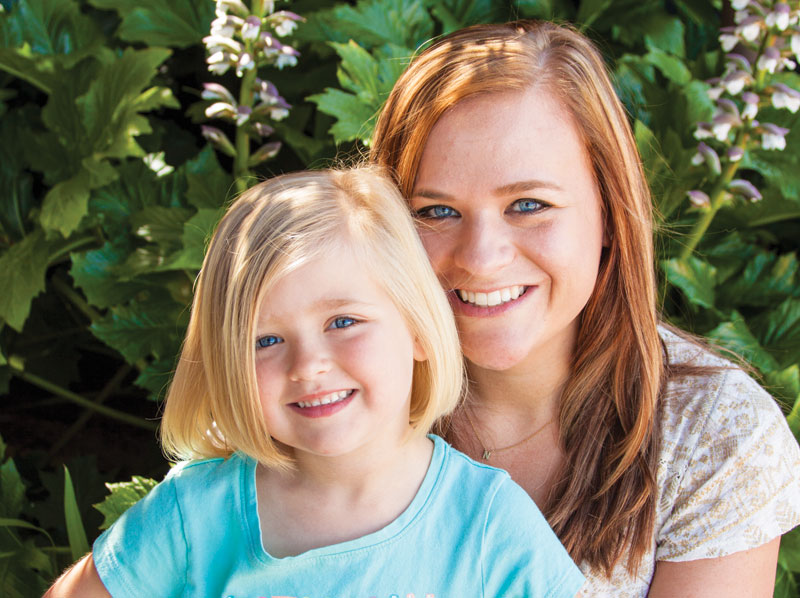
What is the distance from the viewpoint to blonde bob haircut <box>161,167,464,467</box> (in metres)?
1.27

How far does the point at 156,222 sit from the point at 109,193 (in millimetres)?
293

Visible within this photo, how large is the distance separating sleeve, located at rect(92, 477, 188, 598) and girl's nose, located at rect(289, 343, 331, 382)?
322mm

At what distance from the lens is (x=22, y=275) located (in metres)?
2.62

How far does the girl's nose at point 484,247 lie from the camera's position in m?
1.50

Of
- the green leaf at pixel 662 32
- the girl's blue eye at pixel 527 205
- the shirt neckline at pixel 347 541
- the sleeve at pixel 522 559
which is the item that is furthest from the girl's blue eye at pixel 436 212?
the green leaf at pixel 662 32

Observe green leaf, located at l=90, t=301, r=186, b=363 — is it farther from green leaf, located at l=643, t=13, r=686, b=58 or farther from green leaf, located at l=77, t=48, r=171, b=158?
green leaf, located at l=643, t=13, r=686, b=58

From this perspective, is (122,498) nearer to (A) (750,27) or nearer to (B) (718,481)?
(B) (718,481)

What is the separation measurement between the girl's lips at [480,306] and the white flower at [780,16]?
119cm

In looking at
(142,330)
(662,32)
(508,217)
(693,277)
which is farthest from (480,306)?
(662,32)

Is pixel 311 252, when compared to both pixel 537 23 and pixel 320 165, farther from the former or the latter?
pixel 320 165

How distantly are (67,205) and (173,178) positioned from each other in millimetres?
358

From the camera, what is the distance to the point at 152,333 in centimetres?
261

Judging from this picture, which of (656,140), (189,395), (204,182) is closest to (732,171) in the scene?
(656,140)

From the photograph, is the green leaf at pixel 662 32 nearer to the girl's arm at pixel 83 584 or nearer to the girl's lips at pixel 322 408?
the girl's lips at pixel 322 408
